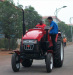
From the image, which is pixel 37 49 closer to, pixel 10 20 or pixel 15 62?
pixel 15 62

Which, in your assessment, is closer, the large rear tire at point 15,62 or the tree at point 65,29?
the large rear tire at point 15,62

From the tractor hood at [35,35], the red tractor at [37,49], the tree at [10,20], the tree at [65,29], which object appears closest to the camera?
the red tractor at [37,49]

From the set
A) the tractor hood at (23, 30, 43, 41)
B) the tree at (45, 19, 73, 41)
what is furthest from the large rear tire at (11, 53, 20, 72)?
the tree at (45, 19, 73, 41)

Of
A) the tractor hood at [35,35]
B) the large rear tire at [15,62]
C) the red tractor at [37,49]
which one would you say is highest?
the tractor hood at [35,35]

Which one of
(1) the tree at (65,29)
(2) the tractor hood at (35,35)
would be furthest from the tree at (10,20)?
(1) the tree at (65,29)

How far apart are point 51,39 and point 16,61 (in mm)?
1861

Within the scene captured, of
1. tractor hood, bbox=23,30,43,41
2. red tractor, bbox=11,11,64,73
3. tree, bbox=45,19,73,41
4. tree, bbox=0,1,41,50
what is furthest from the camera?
tree, bbox=45,19,73,41

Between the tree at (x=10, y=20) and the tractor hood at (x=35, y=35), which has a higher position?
the tree at (x=10, y=20)

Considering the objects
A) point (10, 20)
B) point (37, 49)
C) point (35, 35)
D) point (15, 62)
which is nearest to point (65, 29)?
point (10, 20)

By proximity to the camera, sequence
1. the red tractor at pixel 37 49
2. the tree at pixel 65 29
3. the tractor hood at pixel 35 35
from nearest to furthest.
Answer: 1. the red tractor at pixel 37 49
2. the tractor hood at pixel 35 35
3. the tree at pixel 65 29

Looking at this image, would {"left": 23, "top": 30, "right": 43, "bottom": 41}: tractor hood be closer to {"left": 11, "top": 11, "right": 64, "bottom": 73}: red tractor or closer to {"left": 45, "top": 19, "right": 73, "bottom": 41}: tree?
{"left": 11, "top": 11, "right": 64, "bottom": 73}: red tractor

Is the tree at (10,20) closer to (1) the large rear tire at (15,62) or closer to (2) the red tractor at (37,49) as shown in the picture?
(2) the red tractor at (37,49)

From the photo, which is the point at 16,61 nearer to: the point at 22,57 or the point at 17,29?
the point at 22,57

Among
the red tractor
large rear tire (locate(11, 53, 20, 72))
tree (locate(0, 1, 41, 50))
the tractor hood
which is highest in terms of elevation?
tree (locate(0, 1, 41, 50))
